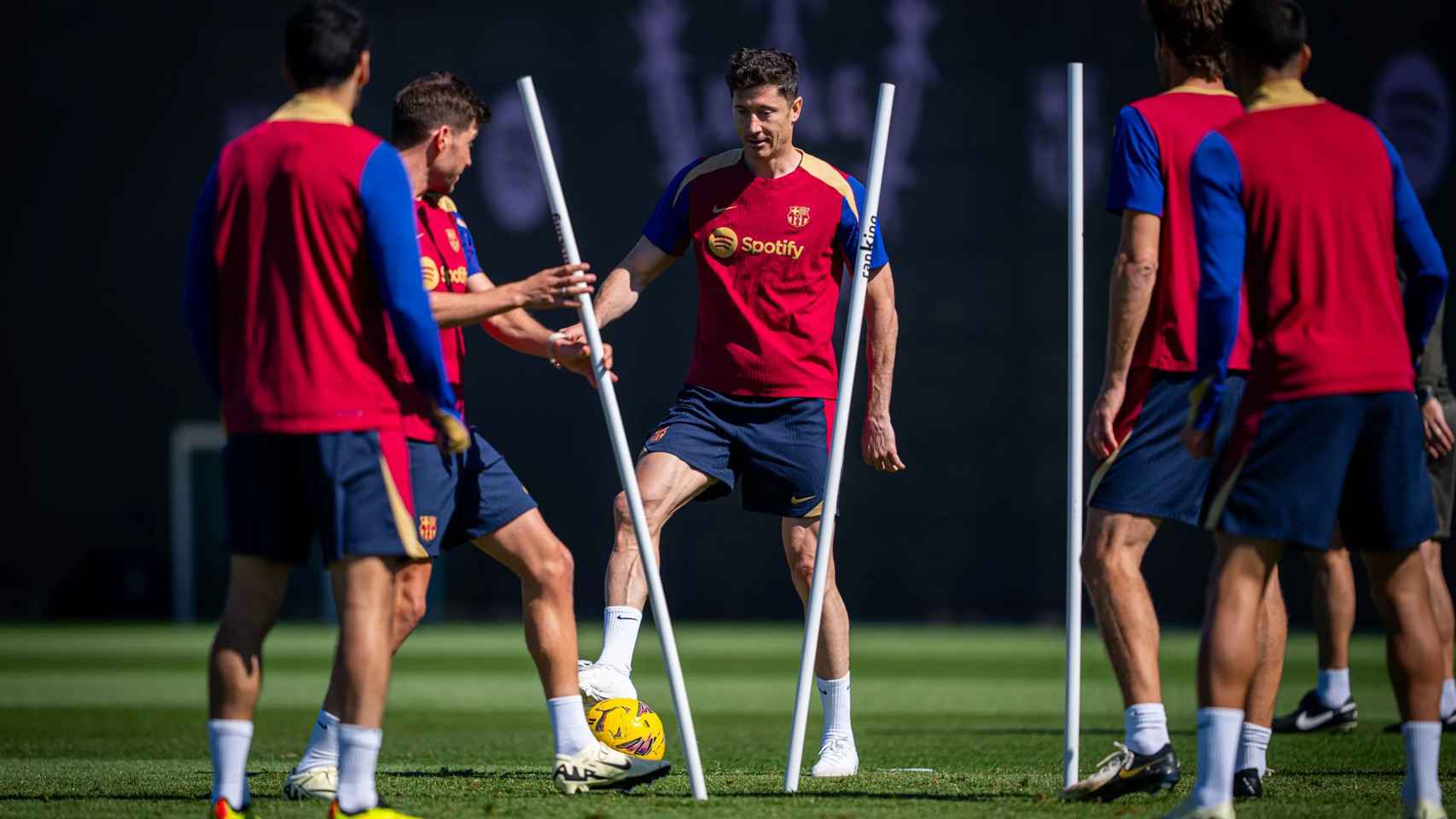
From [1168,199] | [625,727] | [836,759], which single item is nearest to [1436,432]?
[1168,199]

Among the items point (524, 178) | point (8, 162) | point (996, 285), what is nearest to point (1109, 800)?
point (996, 285)

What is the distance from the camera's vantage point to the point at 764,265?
22.1 ft

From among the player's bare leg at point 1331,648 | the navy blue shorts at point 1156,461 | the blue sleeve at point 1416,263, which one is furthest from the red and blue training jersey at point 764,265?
the player's bare leg at point 1331,648

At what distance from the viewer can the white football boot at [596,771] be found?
5863 mm

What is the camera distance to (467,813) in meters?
5.33

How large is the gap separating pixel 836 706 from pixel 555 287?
2029mm

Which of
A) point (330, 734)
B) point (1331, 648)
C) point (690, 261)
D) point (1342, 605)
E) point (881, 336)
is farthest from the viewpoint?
point (690, 261)

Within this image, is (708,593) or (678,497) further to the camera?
(708,593)

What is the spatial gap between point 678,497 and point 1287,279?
245cm

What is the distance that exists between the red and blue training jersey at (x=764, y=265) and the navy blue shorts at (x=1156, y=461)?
132 cm

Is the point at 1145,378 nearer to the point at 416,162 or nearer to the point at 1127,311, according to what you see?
the point at 1127,311

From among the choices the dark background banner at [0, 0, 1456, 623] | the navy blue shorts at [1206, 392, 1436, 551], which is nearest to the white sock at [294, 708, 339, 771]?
the navy blue shorts at [1206, 392, 1436, 551]

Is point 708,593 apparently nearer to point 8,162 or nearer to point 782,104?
point 8,162

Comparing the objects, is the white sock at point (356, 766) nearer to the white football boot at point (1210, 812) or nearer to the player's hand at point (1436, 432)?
the white football boot at point (1210, 812)
